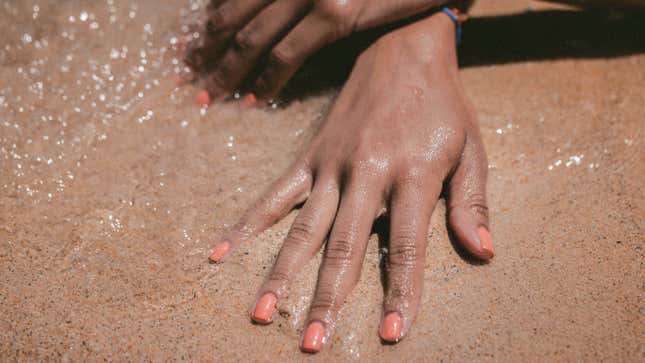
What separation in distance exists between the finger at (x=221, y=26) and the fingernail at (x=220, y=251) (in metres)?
0.84

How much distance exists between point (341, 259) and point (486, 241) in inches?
15.7

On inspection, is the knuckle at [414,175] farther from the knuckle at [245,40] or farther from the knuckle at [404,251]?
the knuckle at [245,40]

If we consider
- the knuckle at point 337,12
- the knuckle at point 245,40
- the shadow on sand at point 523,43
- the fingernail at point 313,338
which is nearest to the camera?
the fingernail at point 313,338

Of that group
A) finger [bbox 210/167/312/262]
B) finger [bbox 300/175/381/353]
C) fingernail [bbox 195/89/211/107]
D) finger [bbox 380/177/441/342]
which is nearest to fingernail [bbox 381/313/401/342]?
finger [bbox 380/177/441/342]

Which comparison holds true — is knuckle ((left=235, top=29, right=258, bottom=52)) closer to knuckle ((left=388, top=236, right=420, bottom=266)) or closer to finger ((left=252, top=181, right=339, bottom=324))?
finger ((left=252, top=181, right=339, bottom=324))

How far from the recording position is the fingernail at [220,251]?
1466 millimetres

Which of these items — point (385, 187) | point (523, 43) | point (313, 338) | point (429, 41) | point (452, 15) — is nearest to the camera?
point (313, 338)

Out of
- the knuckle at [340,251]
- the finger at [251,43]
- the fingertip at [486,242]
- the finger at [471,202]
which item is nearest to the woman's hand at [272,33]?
the finger at [251,43]

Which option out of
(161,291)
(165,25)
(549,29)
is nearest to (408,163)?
(161,291)

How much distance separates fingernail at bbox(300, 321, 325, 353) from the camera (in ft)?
4.24

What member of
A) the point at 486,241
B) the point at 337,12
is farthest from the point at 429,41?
the point at 486,241

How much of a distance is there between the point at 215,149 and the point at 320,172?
1.36ft

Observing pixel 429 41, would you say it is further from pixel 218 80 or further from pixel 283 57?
pixel 218 80

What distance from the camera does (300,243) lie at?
1441 mm
